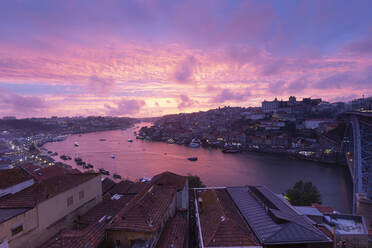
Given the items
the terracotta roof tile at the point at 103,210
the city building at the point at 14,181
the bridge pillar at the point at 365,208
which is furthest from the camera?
the bridge pillar at the point at 365,208

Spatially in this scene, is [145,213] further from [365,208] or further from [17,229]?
[365,208]

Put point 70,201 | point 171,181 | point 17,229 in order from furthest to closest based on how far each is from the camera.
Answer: point 171,181
point 70,201
point 17,229

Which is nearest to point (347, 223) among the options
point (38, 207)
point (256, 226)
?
point (256, 226)

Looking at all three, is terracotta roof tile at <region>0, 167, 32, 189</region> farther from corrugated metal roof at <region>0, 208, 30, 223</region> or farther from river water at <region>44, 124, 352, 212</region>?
river water at <region>44, 124, 352, 212</region>

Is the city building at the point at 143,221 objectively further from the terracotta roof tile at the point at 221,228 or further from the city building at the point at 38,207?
the city building at the point at 38,207

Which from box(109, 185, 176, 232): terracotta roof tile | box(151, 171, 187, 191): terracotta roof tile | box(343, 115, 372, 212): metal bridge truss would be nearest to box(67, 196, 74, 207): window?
box(109, 185, 176, 232): terracotta roof tile

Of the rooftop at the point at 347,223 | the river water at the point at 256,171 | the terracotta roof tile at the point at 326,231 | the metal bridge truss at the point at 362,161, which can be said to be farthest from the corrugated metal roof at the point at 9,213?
the metal bridge truss at the point at 362,161
